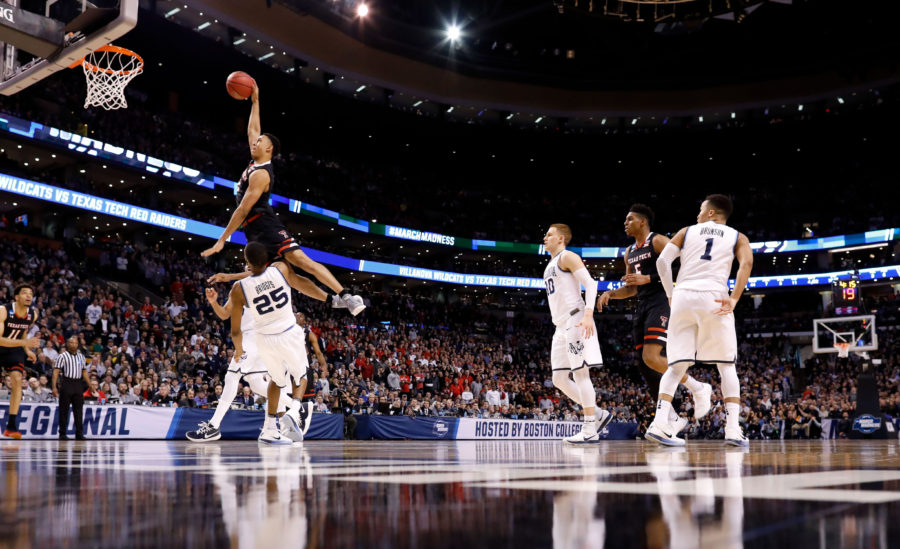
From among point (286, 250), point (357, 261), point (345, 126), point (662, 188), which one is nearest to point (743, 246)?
point (286, 250)

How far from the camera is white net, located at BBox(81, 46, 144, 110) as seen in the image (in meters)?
16.6

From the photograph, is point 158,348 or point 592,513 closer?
point 592,513

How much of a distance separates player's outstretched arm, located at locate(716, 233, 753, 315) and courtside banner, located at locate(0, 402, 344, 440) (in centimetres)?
1056

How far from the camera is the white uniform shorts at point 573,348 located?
274 inches

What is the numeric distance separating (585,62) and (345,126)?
499 inches

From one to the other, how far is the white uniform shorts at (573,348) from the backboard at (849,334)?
18.7m

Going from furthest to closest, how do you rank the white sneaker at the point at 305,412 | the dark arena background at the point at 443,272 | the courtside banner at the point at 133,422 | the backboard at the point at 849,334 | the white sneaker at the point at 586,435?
the backboard at the point at 849,334 < the courtside banner at the point at 133,422 < the white sneaker at the point at 305,412 < the white sneaker at the point at 586,435 < the dark arena background at the point at 443,272

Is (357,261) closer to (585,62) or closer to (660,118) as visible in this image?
(585,62)

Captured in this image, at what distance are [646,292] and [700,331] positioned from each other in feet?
5.74

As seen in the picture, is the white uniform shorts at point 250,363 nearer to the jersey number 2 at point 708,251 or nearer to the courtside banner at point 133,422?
the jersey number 2 at point 708,251

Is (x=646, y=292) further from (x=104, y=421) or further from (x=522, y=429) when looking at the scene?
(x=522, y=429)

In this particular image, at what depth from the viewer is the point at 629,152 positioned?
4166cm

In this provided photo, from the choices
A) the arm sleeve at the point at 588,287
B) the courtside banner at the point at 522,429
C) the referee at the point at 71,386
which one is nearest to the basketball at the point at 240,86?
the arm sleeve at the point at 588,287

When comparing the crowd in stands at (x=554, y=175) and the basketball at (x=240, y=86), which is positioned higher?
the crowd in stands at (x=554, y=175)
